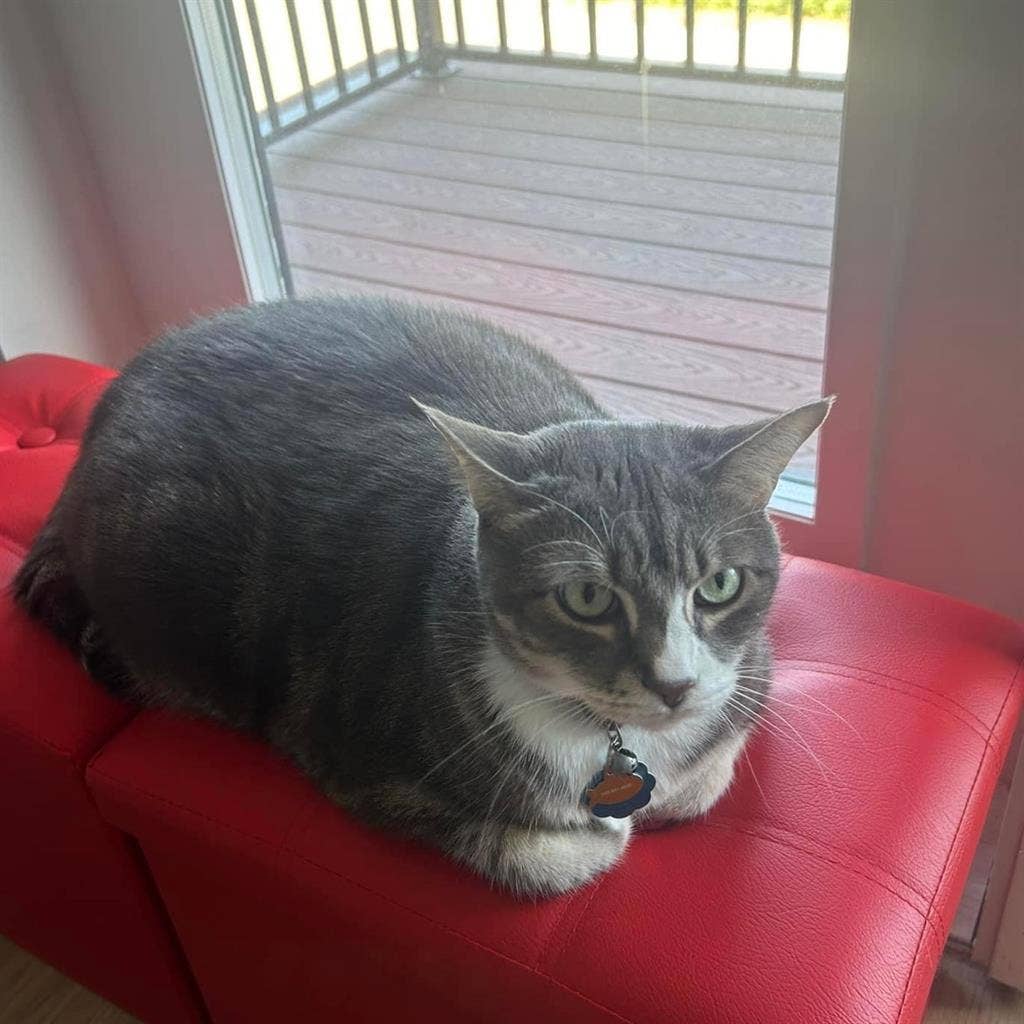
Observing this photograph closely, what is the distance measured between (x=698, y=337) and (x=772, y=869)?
82 cm

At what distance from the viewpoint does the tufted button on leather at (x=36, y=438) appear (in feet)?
4.75

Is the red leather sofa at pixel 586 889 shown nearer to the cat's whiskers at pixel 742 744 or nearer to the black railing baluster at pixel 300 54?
the cat's whiskers at pixel 742 744

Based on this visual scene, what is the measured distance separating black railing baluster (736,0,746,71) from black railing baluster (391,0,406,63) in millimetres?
475

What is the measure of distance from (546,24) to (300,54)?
389 millimetres

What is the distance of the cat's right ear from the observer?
31.4 inches

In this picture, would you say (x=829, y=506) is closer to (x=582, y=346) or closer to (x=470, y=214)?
(x=582, y=346)

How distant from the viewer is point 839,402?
4.18ft

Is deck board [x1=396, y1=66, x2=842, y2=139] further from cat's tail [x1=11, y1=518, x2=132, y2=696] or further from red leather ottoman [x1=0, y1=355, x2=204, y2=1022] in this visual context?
cat's tail [x1=11, y1=518, x2=132, y2=696]

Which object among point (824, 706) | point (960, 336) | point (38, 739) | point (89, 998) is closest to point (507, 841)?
point (824, 706)

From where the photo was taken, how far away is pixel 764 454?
2.77 ft

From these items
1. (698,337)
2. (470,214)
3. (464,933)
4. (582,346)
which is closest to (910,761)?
(464,933)

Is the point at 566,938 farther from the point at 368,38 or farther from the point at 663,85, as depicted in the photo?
the point at 368,38

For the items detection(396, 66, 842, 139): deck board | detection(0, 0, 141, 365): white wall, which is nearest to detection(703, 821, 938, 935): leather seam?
detection(396, 66, 842, 139): deck board

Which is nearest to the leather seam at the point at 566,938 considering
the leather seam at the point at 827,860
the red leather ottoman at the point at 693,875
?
the red leather ottoman at the point at 693,875
